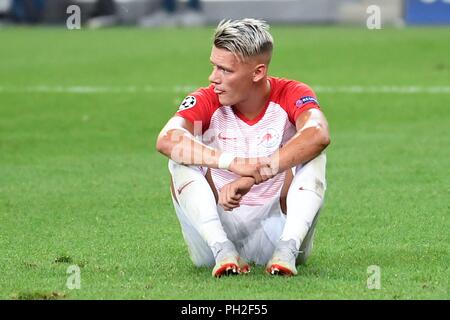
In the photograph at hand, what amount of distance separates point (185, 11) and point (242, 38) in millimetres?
31278

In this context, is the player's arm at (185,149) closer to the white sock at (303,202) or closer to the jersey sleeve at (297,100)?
the white sock at (303,202)

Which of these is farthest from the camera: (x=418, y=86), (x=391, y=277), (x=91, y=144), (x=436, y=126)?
(x=418, y=86)

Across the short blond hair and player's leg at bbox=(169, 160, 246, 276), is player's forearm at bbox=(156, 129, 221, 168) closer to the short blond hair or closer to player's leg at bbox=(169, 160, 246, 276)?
player's leg at bbox=(169, 160, 246, 276)

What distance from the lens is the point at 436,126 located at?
1458cm

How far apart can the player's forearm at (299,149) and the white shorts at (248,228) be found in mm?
399

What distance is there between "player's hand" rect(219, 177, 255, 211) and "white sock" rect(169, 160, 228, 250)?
0.33ft

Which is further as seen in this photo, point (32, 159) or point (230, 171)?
point (32, 159)

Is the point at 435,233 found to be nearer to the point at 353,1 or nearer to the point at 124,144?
the point at 124,144

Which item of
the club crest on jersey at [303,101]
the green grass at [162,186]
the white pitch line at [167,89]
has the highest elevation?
the club crest on jersey at [303,101]

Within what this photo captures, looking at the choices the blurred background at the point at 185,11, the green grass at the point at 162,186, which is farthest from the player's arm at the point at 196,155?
the blurred background at the point at 185,11

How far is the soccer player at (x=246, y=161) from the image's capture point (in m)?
6.73

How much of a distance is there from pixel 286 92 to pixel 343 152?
18.4 feet

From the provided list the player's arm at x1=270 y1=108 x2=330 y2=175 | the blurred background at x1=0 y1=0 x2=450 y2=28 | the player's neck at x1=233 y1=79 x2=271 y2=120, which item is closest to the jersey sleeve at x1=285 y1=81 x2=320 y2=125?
the player's neck at x1=233 y1=79 x2=271 y2=120

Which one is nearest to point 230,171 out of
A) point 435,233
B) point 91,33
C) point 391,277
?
point 391,277
